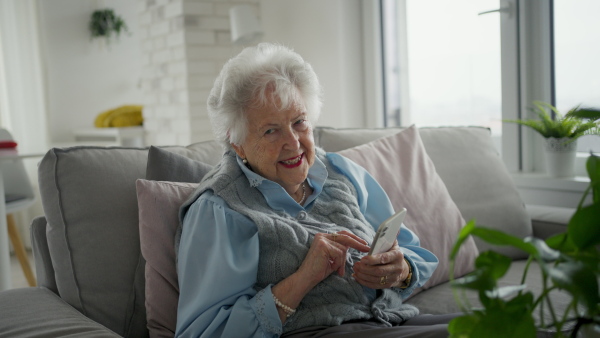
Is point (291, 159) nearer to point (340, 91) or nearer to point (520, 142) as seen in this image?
point (520, 142)

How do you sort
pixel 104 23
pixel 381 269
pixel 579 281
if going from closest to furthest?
pixel 579 281 < pixel 381 269 < pixel 104 23

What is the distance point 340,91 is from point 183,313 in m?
2.25

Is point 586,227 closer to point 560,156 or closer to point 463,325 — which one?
point 463,325

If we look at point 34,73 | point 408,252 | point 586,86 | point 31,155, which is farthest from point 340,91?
point 34,73

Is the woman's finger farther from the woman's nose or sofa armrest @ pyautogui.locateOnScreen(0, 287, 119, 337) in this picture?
sofa armrest @ pyautogui.locateOnScreen(0, 287, 119, 337)

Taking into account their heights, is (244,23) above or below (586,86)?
above

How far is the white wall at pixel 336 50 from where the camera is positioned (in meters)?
3.37

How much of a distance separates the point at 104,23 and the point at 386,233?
15.0 feet

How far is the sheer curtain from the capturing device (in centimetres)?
450

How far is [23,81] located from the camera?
15.0 feet

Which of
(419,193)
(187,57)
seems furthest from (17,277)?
(419,193)

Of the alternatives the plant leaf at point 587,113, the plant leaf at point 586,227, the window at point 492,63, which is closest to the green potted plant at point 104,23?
the window at point 492,63

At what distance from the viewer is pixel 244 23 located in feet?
11.3

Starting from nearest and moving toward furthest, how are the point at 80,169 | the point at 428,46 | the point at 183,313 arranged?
the point at 183,313 < the point at 80,169 < the point at 428,46
